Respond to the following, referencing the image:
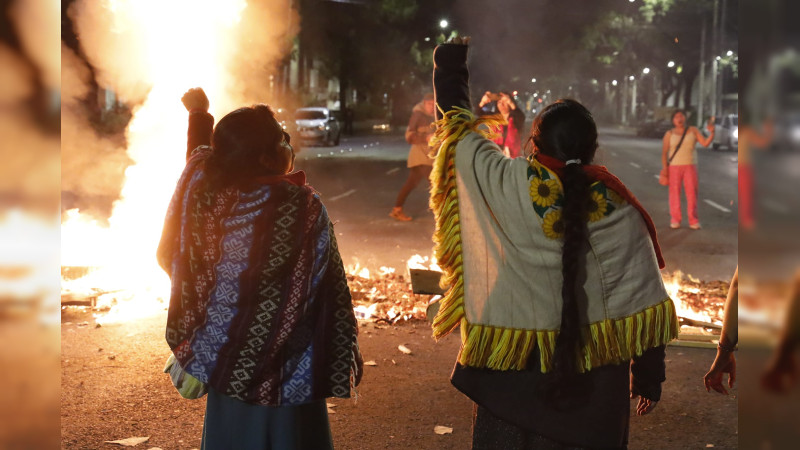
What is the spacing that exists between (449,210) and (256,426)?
1.10m

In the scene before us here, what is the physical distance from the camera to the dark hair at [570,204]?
2824 millimetres

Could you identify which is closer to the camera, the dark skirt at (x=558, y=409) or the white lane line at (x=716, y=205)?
the dark skirt at (x=558, y=409)

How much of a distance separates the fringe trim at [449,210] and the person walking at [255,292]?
0.43 meters

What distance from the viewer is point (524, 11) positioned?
29281 millimetres

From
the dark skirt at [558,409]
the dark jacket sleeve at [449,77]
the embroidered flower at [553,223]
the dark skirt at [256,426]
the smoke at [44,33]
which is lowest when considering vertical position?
the dark skirt at [256,426]

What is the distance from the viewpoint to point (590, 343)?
116 inches

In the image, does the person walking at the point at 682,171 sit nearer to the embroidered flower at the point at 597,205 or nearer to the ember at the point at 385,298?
the ember at the point at 385,298

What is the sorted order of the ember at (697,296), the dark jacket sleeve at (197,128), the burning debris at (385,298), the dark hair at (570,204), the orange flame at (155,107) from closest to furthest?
the dark hair at (570,204) → the dark jacket sleeve at (197,128) → the burning debris at (385,298) → the ember at (697,296) → the orange flame at (155,107)

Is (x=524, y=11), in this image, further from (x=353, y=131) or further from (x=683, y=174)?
(x=353, y=131)

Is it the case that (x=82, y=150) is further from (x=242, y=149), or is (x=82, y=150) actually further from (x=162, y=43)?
(x=242, y=149)

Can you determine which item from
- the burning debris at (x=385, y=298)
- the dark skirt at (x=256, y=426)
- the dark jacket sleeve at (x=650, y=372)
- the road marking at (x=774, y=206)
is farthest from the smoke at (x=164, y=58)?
the road marking at (x=774, y=206)

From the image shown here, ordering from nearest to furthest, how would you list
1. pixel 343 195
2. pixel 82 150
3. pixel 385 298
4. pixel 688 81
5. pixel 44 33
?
pixel 44 33 < pixel 385 298 < pixel 343 195 < pixel 82 150 < pixel 688 81

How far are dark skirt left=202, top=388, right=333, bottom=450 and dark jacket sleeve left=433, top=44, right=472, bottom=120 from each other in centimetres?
127

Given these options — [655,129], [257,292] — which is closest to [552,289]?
[257,292]
